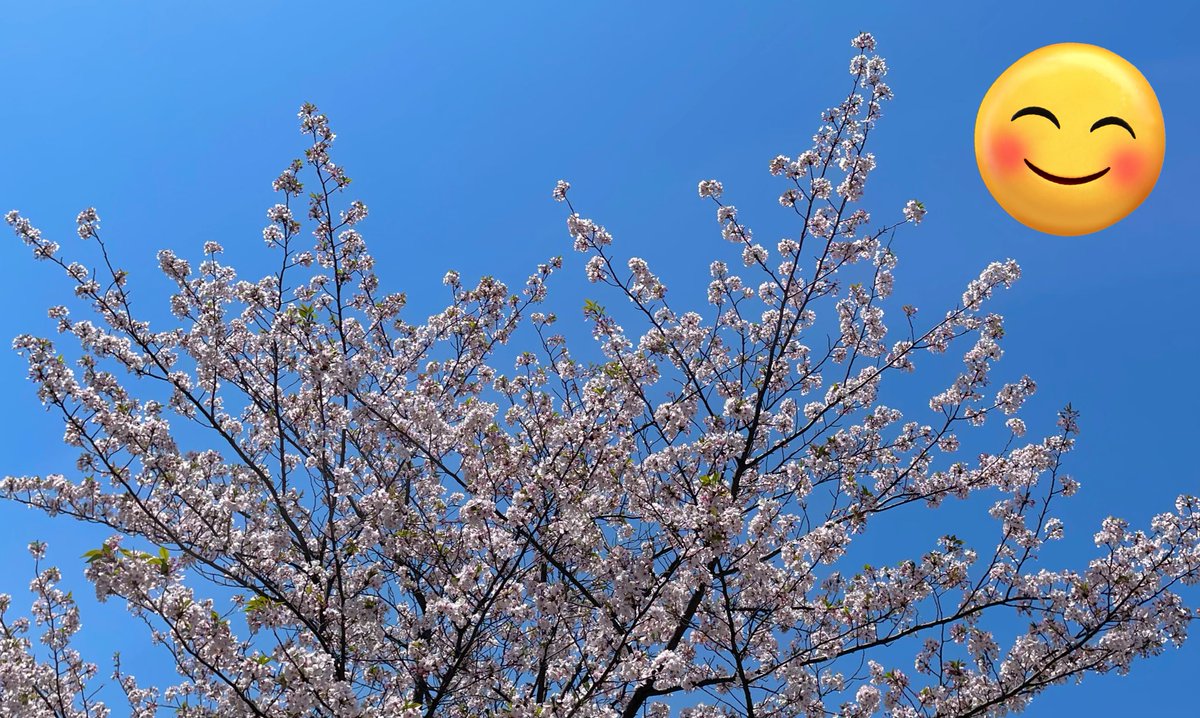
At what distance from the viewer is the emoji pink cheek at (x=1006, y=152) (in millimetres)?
9055

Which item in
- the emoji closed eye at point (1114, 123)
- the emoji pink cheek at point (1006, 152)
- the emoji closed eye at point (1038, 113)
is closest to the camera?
the emoji closed eye at point (1114, 123)

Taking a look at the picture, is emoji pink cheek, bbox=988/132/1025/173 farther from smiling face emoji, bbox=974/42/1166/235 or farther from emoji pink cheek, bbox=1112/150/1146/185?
emoji pink cheek, bbox=1112/150/1146/185

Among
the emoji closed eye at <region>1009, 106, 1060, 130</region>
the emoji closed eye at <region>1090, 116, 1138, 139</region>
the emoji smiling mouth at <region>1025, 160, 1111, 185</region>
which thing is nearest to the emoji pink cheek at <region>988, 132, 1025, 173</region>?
the emoji smiling mouth at <region>1025, 160, 1111, 185</region>

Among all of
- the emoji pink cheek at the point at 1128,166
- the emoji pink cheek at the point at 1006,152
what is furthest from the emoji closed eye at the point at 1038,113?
the emoji pink cheek at the point at 1128,166

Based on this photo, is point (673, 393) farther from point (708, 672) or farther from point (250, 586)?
point (250, 586)

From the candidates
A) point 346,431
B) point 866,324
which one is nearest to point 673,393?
point 866,324

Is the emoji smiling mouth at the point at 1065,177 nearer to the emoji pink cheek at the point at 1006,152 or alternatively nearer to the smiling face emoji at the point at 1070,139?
the smiling face emoji at the point at 1070,139

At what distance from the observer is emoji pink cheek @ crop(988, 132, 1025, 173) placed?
356 inches

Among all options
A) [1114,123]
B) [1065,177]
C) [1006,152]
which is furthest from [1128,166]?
[1006,152]

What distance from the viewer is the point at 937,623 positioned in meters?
9.07

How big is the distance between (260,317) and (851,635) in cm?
770

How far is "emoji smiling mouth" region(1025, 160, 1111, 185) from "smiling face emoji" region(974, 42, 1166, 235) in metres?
0.01

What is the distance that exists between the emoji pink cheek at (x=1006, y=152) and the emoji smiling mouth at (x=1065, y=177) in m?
0.13

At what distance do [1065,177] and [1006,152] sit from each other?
663mm
